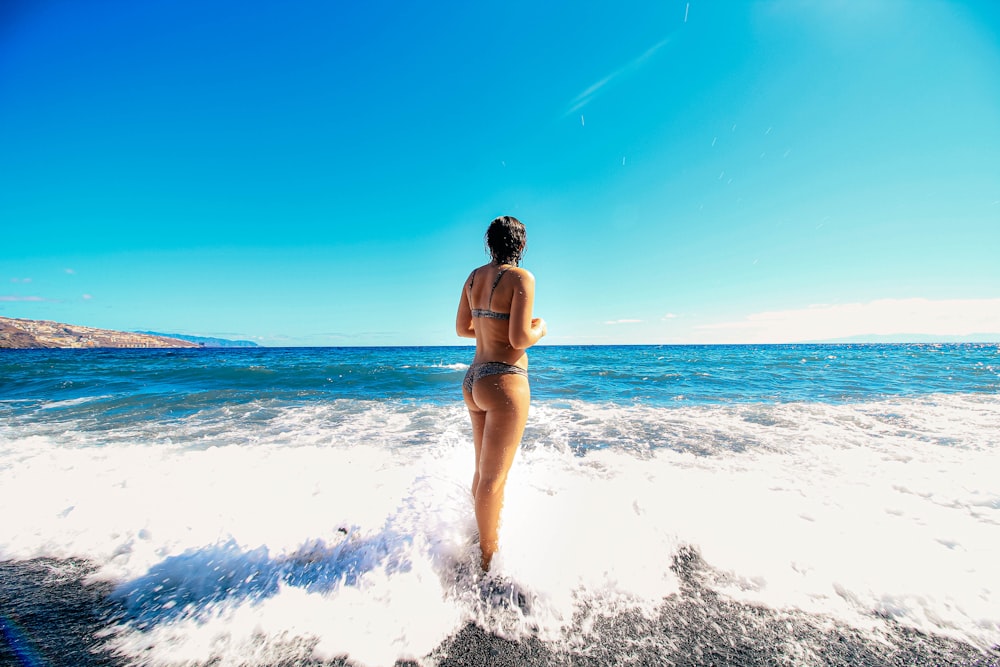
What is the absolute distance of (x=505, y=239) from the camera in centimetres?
256

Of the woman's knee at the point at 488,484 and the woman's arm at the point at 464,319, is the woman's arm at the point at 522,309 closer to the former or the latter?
the woman's arm at the point at 464,319

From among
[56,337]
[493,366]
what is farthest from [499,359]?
[56,337]

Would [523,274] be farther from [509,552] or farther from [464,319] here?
[509,552]

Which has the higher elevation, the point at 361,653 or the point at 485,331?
the point at 485,331

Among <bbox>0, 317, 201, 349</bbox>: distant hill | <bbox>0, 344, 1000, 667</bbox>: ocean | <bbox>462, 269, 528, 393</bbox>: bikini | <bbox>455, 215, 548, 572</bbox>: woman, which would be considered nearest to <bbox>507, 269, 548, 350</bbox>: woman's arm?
<bbox>455, 215, 548, 572</bbox>: woman

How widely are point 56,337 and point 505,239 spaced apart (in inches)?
4118

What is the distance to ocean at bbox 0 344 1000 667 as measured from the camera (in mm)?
1994

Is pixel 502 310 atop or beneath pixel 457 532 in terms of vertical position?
atop

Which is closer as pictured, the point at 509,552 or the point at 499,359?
the point at 499,359

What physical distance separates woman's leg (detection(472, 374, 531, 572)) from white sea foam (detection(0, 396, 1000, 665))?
0.29 meters

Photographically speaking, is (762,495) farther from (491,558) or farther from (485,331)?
(485,331)

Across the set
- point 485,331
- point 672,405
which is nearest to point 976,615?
point 485,331

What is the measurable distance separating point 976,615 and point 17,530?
274 inches

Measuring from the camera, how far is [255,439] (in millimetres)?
6113
